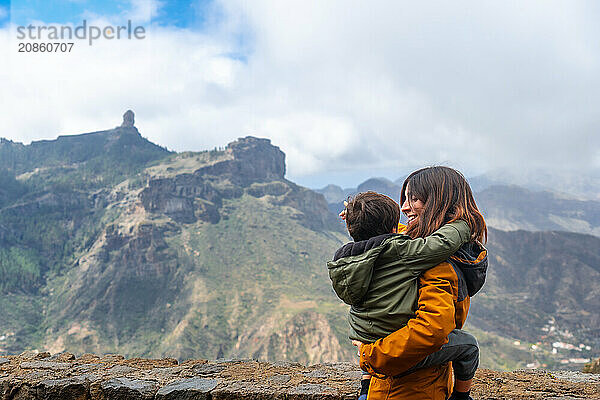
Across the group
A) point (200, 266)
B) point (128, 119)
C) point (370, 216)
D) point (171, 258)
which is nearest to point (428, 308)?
point (370, 216)

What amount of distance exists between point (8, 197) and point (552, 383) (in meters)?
169

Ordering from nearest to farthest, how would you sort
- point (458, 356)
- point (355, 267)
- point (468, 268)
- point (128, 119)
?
1. point (355, 267)
2. point (468, 268)
3. point (458, 356)
4. point (128, 119)

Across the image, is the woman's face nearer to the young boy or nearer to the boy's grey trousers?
the young boy

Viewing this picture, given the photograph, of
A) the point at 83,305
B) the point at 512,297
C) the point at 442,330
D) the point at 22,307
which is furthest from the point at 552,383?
the point at 512,297

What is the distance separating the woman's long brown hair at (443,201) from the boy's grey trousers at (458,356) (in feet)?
2.21

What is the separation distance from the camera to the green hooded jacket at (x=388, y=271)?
8.15 feet

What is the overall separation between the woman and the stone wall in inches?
49.6

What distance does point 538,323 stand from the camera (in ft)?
371

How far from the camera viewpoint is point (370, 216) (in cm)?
270

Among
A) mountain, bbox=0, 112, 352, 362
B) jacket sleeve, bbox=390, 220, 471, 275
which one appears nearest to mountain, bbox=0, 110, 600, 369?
mountain, bbox=0, 112, 352, 362

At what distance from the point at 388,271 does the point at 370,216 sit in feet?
1.23

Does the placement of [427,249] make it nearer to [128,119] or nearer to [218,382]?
[218,382]

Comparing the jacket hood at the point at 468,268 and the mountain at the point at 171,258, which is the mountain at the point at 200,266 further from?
the jacket hood at the point at 468,268

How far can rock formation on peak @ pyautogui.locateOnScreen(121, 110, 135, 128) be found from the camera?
17941 cm
